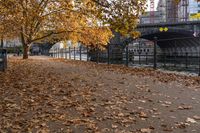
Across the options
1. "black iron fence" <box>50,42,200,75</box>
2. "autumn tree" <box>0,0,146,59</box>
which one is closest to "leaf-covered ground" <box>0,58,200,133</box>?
"autumn tree" <box>0,0,146,59</box>

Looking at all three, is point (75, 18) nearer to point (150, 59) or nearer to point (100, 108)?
point (150, 59)

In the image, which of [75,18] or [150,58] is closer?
[150,58]

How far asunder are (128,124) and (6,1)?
39.3 ft

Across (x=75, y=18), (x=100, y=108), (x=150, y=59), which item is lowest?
(x=100, y=108)

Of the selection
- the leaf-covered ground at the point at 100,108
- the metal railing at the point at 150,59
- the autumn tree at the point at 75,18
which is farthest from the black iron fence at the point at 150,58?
the leaf-covered ground at the point at 100,108

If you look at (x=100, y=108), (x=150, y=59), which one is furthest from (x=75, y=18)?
(x=100, y=108)

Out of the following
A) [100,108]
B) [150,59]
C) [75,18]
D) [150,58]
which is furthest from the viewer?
[75,18]

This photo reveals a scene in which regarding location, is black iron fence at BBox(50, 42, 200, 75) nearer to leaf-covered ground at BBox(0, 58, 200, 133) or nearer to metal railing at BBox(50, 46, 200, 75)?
metal railing at BBox(50, 46, 200, 75)

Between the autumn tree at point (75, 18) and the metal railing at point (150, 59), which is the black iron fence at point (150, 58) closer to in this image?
the metal railing at point (150, 59)

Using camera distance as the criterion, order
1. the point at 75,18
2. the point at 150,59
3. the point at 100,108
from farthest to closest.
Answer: the point at 75,18
the point at 150,59
the point at 100,108

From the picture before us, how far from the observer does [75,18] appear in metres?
33.4

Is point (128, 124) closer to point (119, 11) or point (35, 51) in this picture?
point (119, 11)

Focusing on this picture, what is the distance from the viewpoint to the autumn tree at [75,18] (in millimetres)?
14273

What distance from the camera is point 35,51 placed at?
8488 centimetres
